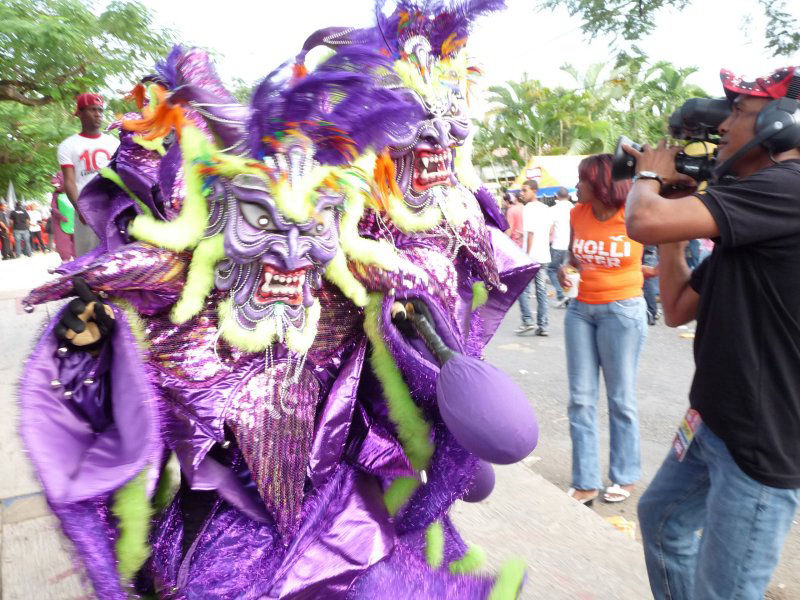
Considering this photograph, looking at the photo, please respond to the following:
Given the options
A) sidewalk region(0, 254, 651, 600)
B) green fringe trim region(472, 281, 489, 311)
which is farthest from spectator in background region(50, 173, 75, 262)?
green fringe trim region(472, 281, 489, 311)

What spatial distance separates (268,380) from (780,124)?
1324 millimetres

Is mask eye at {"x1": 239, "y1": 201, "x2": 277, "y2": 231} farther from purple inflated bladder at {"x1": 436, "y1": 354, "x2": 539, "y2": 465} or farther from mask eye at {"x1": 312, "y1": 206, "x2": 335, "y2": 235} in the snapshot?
Answer: purple inflated bladder at {"x1": 436, "y1": 354, "x2": 539, "y2": 465}

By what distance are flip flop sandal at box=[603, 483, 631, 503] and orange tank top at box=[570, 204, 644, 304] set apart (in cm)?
91

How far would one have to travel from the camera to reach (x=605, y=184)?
2971 mm

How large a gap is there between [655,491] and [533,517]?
43.3 inches

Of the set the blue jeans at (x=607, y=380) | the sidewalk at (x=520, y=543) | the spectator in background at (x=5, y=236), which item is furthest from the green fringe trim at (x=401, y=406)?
the spectator in background at (x=5, y=236)

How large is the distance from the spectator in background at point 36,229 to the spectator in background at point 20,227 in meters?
2.57

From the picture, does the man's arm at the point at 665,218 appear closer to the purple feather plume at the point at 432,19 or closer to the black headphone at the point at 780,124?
the black headphone at the point at 780,124

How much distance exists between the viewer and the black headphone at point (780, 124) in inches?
56.6

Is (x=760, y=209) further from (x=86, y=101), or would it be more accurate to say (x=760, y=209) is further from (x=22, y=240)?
(x=22, y=240)

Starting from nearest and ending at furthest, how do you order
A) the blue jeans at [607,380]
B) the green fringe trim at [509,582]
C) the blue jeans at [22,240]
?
1. the green fringe trim at [509,582]
2. the blue jeans at [607,380]
3. the blue jeans at [22,240]

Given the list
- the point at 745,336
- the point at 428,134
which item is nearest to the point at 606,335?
the point at 428,134

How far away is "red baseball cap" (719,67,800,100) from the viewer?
1.50m

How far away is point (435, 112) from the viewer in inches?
87.6
